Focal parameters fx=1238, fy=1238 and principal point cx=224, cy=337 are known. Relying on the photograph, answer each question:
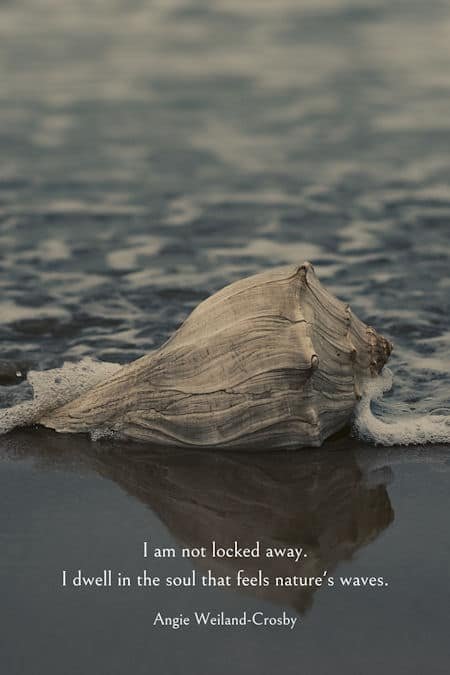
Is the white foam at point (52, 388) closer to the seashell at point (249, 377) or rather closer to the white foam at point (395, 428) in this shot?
the seashell at point (249, 377)

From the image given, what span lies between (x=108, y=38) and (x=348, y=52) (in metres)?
2.68

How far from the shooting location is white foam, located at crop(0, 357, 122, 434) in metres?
5.45

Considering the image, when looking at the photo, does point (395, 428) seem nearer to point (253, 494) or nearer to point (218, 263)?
point (253, 494)

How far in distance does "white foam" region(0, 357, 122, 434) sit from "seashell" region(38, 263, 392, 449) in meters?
0.24

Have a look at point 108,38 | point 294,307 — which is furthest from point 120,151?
point 294,307

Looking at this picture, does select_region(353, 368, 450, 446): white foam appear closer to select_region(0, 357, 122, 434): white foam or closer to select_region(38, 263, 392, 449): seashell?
select_region(38, 263, 392, 449): seashell

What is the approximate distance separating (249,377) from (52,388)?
3.46 feet

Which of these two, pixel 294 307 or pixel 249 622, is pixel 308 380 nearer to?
pixel 294 307

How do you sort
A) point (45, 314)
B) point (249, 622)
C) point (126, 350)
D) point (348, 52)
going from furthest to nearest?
point (348, 52), point (45, 314), point (126, 350), point (249, 622)

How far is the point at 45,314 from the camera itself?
6.96m

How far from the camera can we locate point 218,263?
7762 mm

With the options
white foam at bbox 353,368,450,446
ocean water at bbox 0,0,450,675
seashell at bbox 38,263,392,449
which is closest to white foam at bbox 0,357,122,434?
ocean water at bbox 0,0,450,675

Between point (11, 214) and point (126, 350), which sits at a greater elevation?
point (11, 214)

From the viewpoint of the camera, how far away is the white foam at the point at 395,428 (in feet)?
17.4
